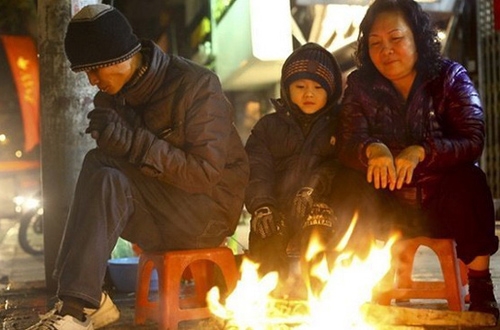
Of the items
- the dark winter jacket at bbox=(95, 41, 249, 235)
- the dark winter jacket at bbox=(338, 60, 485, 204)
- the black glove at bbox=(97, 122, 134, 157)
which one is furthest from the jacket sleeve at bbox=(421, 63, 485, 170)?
the black glove at bbox=(97, 122, 134, 157)

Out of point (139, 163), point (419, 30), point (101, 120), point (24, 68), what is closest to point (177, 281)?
point (139, 163)

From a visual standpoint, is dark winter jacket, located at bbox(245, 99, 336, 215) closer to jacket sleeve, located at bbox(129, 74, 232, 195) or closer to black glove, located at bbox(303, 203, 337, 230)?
black glove, located at bbox(303, 203, 337, 230)

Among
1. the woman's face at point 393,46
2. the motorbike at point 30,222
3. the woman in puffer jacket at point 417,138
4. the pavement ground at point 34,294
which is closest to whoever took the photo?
the woman in puffer jacket at point 417,138

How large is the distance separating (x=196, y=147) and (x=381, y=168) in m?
0.98

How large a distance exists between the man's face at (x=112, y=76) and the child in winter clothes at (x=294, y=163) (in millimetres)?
951

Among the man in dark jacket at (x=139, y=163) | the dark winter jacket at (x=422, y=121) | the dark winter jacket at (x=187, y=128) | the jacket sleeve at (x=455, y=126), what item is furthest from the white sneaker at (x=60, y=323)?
the jacket sleeve at (x=455, y=126)

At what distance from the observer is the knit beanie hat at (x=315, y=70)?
13.8 feet

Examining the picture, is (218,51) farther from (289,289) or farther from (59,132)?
(289,289)

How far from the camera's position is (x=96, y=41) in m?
3.46

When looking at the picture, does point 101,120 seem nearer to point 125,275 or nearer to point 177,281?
point 177,281

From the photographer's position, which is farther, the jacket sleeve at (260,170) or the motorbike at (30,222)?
the motorbike at (30,222)

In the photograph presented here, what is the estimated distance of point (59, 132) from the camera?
5254 mm

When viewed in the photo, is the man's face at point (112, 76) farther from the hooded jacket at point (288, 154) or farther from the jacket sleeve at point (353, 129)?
the jacket sleeve at point (353, 129)

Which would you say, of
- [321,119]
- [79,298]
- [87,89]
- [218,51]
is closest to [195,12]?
[218,51]
